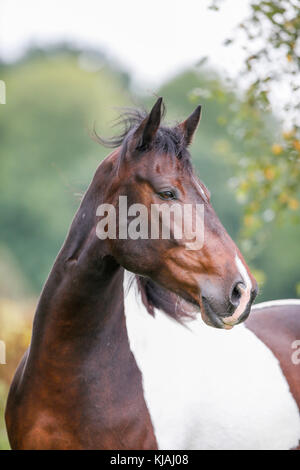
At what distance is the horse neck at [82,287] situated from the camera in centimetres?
339

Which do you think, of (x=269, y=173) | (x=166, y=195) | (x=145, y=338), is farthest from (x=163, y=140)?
(x=269, y=173)

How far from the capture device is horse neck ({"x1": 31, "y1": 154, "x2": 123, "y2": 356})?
3.39 metres

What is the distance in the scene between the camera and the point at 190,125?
3.57 meters

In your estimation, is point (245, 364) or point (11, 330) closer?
point (245, 364)

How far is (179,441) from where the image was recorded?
3.43m

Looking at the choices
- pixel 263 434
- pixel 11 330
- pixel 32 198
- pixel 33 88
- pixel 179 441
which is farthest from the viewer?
pixel 33 88

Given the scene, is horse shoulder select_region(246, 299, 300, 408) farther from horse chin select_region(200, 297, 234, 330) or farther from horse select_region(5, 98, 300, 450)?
horse chin select_region(200, 297, 234, 330)

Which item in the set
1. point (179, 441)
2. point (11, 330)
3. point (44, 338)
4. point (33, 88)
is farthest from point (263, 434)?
point (33, 88)

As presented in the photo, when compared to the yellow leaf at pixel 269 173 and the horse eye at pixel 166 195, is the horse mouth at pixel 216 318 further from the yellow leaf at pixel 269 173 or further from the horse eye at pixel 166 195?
the yellow leaf at pixel 269 173

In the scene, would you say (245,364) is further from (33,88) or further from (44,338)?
(33,88)

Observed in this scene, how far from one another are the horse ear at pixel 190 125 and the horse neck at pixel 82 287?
0.51 m

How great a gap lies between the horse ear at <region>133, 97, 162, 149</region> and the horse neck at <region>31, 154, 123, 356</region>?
296 millimetres

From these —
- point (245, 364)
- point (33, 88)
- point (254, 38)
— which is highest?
point (33, 88)

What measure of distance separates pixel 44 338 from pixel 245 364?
125 cm
